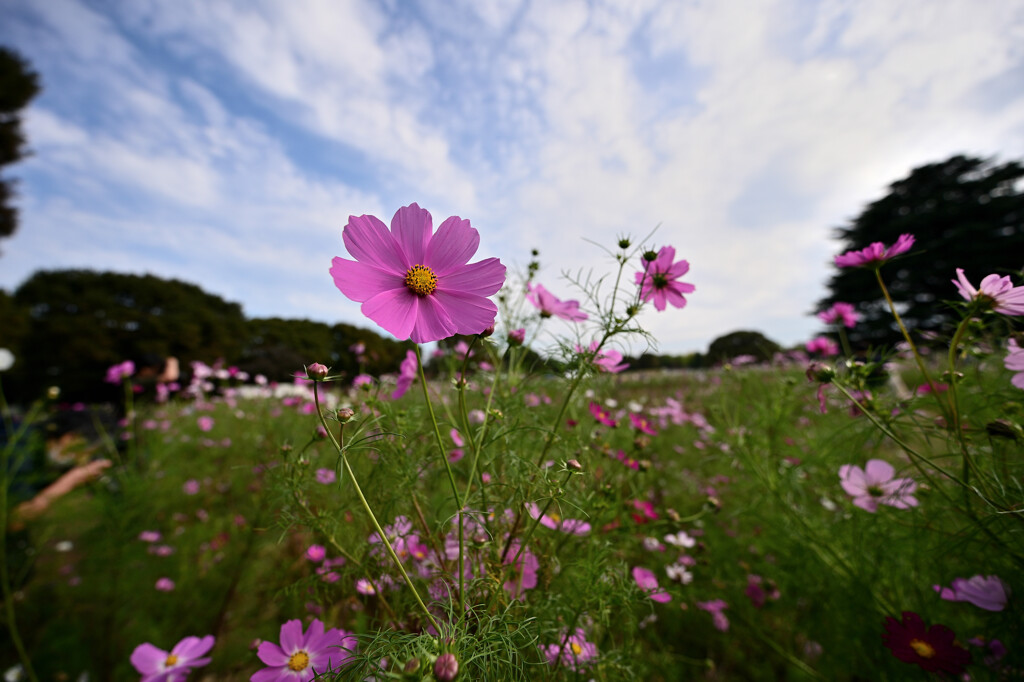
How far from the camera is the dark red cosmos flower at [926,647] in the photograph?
60cm

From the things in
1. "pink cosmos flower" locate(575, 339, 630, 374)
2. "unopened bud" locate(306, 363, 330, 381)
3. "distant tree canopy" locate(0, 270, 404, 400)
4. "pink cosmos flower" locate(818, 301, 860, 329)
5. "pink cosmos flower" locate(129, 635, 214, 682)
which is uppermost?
"distant tree canopy" locate(0, 270, 404, 400)

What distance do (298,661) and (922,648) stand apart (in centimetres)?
97

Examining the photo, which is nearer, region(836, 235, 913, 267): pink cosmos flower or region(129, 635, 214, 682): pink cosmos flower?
region(129, 635, 214, 682): pink cosmos flower

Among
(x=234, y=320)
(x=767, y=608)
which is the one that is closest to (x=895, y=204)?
(x=767, y=608)

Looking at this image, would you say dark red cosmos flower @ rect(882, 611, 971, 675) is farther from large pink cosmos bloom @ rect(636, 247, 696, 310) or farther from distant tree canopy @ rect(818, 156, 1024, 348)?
distant tree canopy @ rect(818, 156, 1024, 348)

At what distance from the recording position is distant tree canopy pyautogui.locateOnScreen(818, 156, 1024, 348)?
418 inches

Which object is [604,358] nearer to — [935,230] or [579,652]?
[579,652]

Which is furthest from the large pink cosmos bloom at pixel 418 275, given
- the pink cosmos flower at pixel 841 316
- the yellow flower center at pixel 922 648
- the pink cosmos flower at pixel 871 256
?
the pink cosmos flower at pixel 841 316

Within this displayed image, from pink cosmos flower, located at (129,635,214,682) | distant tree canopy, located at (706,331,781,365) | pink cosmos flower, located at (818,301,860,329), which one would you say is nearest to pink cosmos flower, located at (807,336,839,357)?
distant tree canopy, located at (706,331,781,365)

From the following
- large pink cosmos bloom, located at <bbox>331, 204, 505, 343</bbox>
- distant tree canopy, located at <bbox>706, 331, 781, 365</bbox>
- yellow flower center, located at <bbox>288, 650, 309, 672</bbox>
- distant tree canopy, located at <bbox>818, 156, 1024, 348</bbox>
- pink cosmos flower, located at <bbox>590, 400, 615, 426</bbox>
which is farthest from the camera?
distant tree canopy, located at <bbox>818, 156, 1024, 348</bbox>

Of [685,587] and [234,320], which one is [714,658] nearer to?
[685,587]

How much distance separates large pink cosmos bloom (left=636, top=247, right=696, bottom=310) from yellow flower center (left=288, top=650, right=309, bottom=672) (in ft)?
2.48

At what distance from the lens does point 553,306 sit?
2.51 ft

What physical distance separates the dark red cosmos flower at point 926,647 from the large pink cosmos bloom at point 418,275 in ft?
2.80
